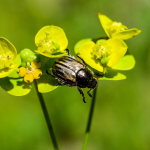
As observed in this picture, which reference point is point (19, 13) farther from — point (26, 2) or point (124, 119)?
point (124, 119)

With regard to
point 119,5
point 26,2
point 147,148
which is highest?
point 26,2

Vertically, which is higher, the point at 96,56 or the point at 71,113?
the point at 96,56

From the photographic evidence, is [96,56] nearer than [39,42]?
No

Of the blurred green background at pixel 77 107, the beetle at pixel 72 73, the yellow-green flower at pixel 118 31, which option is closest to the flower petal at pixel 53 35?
the beetle at pixel 72 73

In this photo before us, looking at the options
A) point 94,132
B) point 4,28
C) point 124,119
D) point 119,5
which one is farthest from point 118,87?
point 4,28

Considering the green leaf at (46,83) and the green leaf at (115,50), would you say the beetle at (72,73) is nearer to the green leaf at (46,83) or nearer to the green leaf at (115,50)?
the green leaf at (46,83)

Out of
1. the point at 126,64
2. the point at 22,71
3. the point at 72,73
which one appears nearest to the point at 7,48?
the point at 22,71

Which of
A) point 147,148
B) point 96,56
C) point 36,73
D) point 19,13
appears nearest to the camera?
point 36,73

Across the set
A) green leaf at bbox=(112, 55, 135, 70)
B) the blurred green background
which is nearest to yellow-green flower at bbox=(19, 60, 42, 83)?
green leaf at bbox=(112, 55, 135, 70)
